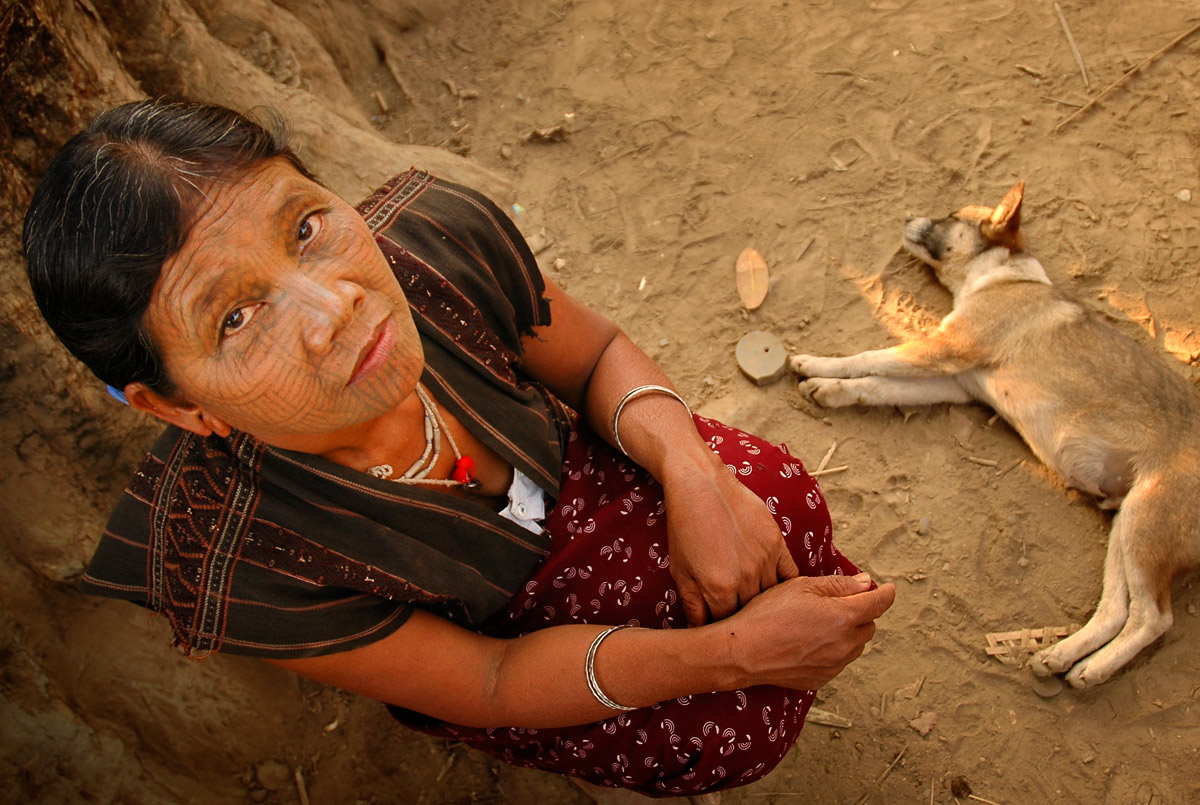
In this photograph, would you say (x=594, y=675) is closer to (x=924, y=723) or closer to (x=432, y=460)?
(x=432, y=460)

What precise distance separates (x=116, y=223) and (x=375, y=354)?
1.63 ft

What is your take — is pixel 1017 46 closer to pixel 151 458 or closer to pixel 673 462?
pixel 673 462

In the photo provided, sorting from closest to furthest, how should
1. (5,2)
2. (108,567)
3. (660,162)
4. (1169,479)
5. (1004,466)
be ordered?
(108,567) → (5,2) → (1169,479) → (1004,466) → (660,162)

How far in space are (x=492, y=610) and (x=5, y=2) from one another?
Result: 7.54 ft

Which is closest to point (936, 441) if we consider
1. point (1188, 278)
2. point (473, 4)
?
point (1188, 278)

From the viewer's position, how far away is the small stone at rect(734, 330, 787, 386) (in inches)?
144

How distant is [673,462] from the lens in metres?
2.05

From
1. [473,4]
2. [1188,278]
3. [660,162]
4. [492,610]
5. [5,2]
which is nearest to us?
[492,610]

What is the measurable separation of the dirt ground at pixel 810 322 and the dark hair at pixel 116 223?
4.10 feet

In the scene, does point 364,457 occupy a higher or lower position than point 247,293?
lower

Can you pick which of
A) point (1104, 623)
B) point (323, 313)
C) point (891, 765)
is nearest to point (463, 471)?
point (323, 313)

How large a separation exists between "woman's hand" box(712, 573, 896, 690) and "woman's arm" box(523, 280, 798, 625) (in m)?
0.08

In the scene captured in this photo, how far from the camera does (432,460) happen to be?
6.43 ft

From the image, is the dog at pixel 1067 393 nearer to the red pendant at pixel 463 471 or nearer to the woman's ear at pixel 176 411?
the red pendant at pixel 463 471
